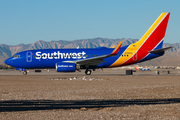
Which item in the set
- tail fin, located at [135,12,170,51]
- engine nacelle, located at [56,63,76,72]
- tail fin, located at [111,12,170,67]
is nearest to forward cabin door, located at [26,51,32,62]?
engine nacelle, located at [56,63,76,72]

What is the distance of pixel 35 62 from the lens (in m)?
48.2

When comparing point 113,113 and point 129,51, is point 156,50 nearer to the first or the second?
point 129,51

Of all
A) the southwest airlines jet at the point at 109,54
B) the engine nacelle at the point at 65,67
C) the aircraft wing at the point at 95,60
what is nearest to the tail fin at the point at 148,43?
the southwest airlines jet at the point at 109,54

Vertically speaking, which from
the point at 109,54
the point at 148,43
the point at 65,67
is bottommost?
the point at 65,67

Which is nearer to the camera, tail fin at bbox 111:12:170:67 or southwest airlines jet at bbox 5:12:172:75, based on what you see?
southwest airlines jet at bbox 5:12:172:75

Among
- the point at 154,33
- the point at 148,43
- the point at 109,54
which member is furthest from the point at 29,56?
the point at 154,33

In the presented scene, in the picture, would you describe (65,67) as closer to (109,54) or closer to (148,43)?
(109,54)

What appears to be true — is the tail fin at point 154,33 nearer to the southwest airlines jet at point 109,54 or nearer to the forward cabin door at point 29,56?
the southwest airlines jet at point 109,54

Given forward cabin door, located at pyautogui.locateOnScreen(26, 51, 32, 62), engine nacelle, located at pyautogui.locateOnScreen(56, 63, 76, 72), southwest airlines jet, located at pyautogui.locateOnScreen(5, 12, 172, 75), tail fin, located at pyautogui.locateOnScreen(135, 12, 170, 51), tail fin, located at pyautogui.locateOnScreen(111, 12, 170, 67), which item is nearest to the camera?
engine nacelle, located at pyautogui.locateOnScreen(56, 63, 76, 72)

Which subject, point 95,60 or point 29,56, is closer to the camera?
point 95,60

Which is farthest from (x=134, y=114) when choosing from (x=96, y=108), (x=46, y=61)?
(x=46, y=61)

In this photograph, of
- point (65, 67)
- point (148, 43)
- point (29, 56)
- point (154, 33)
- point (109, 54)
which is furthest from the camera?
point (29, 56)

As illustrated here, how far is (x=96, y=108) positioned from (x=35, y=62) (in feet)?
124

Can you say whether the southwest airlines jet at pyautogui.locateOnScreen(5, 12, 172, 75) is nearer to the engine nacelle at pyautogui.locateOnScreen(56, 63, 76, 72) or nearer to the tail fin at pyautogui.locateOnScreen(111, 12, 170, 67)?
the tail fin at pyautogui.locateOnScreen(111, 12, 170, 67)
